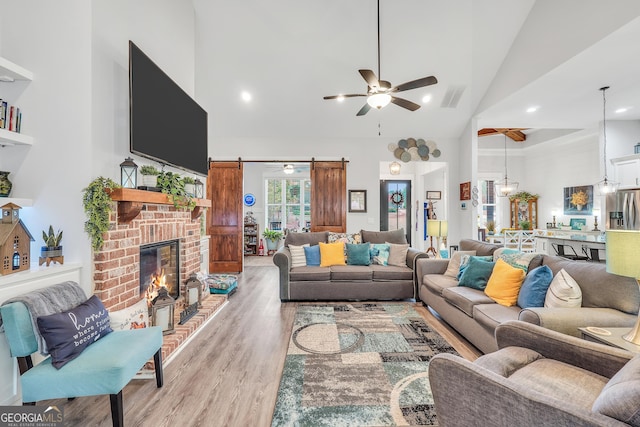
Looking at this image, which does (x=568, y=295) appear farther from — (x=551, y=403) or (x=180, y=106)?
(x=180, y=106)

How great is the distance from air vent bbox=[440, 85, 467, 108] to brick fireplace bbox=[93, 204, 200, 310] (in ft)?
Answer: 16.5

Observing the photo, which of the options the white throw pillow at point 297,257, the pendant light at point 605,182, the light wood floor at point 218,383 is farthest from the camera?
the pendant light at point 605,182

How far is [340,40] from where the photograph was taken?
4.61 meters

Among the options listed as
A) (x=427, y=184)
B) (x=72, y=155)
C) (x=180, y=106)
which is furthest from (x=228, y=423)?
(x=427, y=184)

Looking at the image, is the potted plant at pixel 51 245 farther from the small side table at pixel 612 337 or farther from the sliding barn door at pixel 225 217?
the sliding barn door at pixel 225 217

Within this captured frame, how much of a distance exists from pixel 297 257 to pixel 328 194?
2.34 metres

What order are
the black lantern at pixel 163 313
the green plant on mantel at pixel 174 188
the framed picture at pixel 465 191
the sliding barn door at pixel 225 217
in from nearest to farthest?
the black lantern at pixel 163 313 → the green plant on mantel at pixel 174 188 → the framed picture at pixel 465 191 → the sliding barn door at pixel 225 217

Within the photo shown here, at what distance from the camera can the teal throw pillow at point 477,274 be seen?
3.18m

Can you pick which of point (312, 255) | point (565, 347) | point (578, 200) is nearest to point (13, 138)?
point (312, 255)

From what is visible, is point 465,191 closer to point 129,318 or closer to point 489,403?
point 489,403

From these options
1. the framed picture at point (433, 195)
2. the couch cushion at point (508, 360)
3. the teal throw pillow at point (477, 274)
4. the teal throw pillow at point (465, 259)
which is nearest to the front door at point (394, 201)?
the framed picture at point (433, 195)

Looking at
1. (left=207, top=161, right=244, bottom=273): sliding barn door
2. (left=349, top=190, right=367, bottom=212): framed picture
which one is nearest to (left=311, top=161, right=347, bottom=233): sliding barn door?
(left=349, top=190, right=367, bottom=212): framed picture

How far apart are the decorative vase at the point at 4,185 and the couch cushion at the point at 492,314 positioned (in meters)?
3.97

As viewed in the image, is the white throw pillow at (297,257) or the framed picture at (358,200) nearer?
the white throw pillow at (297,257)
